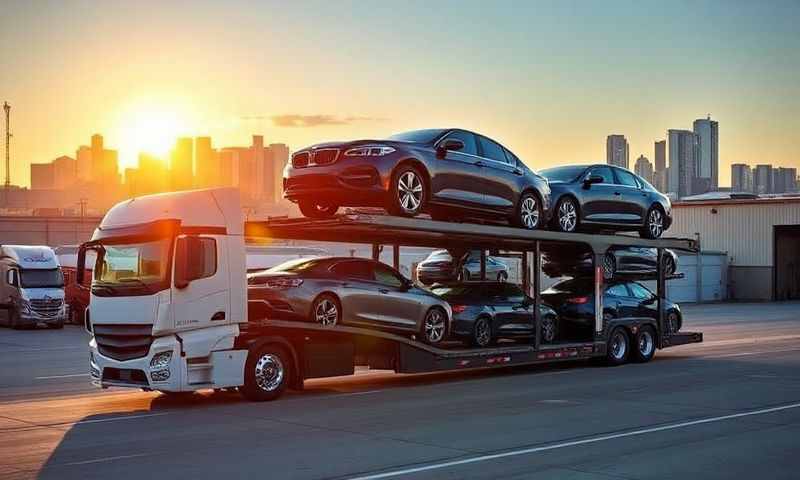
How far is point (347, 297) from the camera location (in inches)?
657

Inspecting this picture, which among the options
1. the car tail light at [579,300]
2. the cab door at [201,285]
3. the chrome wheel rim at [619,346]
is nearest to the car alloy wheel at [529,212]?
the car tail light at [579,300]

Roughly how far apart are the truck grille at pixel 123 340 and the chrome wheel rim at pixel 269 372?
1.73 meters

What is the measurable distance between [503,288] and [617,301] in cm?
352

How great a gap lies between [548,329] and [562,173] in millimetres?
3145

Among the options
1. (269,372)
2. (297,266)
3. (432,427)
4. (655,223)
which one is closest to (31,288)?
(655,223)

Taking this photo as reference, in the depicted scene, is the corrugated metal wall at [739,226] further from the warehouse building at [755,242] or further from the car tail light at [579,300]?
the car tail light at [579,300]

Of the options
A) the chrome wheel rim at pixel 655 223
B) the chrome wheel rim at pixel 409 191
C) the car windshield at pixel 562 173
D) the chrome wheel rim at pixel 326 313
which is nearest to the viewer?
the chrome wheel rim at pixel 409 191

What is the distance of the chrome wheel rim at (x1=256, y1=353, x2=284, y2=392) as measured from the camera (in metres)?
15.4

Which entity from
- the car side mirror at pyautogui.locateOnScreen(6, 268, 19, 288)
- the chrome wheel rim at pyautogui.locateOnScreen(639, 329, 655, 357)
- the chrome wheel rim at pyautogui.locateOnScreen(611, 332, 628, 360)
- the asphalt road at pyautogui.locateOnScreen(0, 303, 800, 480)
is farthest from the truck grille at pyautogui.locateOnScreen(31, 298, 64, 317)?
the chrome wheel rim at pyautogui.locateOnScreen(639, 329, 655, 357)

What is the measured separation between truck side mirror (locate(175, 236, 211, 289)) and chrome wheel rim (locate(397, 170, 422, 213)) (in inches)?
122

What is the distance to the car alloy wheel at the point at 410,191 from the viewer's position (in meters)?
15.9

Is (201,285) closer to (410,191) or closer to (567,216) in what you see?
(410,191)

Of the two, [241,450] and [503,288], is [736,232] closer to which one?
[503,288]

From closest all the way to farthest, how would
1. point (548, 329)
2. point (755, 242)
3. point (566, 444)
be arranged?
1. point (566, 444)
2. point (548, 329)
3. point (755, 242)
